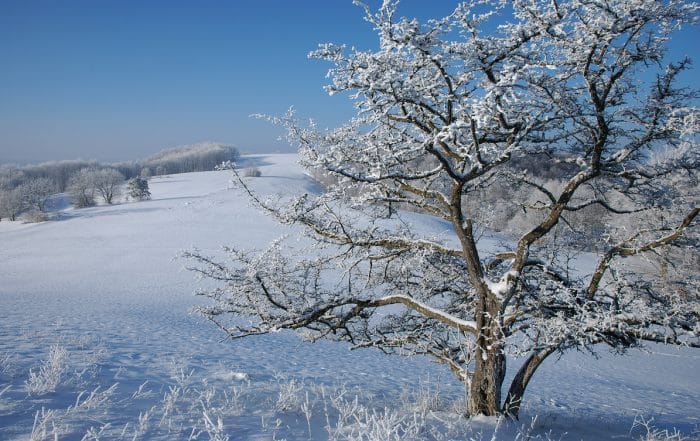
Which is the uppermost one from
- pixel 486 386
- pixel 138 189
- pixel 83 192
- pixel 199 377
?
pixel 138 189

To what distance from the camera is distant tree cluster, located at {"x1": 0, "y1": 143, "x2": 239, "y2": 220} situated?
52.5 metres

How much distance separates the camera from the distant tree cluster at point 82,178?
172ft

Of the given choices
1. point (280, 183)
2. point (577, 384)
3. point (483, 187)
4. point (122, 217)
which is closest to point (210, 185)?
point (280, 183)

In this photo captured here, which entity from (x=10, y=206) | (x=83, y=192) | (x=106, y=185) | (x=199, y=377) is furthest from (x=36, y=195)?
(x=199, y=377)

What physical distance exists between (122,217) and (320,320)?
44447mm

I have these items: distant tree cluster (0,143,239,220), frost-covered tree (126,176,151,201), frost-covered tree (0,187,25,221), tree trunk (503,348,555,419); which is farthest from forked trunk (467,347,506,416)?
frost-covered tree (0,187,25,221)

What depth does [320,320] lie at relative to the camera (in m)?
5.55

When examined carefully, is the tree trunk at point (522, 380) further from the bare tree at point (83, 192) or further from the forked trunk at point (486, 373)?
the bare tree at point (83, 192)

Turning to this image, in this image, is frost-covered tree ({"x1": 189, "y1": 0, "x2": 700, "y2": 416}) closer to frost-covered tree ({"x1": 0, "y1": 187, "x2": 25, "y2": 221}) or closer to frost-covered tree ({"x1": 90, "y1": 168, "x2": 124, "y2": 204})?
frost-covered tree ({"x1": 0, "y1": 187, "x2": 25, "y2": 221})

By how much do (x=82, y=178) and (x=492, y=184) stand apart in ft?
227

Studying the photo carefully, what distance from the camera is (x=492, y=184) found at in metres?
6.00

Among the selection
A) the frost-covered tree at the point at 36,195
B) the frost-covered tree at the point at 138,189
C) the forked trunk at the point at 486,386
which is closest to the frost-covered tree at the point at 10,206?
the frost-covered tree at the point at 36,195

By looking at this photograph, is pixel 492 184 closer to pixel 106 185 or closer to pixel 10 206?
pixel 10 206

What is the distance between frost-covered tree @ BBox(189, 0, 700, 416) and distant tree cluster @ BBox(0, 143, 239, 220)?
86.7 feet
